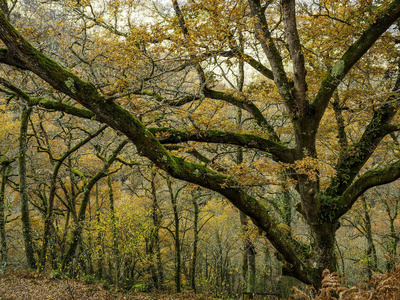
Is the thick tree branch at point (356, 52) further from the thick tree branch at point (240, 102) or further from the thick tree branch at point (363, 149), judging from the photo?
the thick tree branch at point (363, 149)

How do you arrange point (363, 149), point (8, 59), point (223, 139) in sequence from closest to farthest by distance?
1. point (8, 59)
2. point (223, 139)
3. point (363, 149)

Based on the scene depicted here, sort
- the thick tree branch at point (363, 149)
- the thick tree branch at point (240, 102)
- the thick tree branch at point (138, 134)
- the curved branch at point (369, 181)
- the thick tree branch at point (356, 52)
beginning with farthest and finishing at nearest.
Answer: the thick tree branch at point (240, 102) < the thick tree branch at point (363, 149) < the curved branch at point (369, 181) < the thick tree branch at point (356, 52) < the thick tree branch at point (138, 134)

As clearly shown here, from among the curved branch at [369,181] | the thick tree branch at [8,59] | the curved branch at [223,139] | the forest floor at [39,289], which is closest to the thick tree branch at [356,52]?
the curved branch at [223,139]

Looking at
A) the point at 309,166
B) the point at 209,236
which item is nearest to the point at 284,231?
the point at 309,166

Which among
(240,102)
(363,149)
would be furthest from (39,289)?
(363,149)

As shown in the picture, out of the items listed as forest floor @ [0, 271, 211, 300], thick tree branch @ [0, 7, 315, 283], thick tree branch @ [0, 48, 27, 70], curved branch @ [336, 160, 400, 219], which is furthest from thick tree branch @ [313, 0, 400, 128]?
forest floor @ [0, 271, 211, 300]

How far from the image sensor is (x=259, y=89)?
776cm

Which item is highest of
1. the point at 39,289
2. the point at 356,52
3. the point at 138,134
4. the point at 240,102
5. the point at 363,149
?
the point at 356,52

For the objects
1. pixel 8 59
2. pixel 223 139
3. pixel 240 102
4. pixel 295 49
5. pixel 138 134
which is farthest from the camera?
pixel 240 102

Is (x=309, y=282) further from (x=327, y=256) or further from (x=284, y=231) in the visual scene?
(x=284, y=231)

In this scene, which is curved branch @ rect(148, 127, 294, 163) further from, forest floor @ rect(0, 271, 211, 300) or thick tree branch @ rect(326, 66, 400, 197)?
forest floor @ rect(0, 271, 211, 300)

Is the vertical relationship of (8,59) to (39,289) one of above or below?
above

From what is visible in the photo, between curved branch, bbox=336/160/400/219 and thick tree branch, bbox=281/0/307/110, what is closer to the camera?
thick tree branch, bbox=281/0/307/110

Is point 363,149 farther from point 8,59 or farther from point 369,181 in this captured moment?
point 8,59
